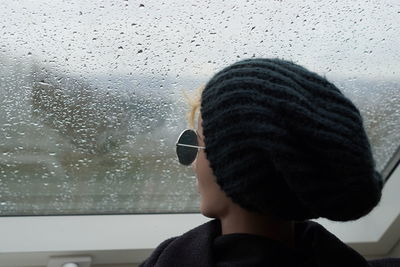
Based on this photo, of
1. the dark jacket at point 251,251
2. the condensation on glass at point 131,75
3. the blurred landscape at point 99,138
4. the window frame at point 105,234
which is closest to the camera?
the dark jacket at point 251,251

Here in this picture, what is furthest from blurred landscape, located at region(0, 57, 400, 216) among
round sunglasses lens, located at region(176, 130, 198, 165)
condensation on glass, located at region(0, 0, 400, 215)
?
round sunglasses lens, located at region(176, 130, 198, 165)

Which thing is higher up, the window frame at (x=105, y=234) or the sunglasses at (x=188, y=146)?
the sunglasses at (x=188, y=146)

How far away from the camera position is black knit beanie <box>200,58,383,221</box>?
0.90m

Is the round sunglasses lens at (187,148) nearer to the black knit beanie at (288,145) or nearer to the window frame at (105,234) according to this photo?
the black knit beanie at (288,145)

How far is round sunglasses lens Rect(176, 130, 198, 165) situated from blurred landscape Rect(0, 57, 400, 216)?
0.99ft

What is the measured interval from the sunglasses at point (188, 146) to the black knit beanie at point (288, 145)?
11 centimetres

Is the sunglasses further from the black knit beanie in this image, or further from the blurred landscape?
the blurred landscape

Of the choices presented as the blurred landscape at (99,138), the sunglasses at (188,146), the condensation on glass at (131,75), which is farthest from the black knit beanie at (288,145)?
the blurred landscape at (99,138)

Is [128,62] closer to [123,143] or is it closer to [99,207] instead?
[123,143]

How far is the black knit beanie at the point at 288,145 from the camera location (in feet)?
2.96

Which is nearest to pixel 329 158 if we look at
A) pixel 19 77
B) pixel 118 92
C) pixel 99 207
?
pixel 118 92

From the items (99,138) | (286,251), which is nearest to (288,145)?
(286,251)

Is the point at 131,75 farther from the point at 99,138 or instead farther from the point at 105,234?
the point at 105,234

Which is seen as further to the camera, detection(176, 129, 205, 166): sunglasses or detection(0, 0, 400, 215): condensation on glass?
detection(0, 0, 400, 215): condensation on glass
